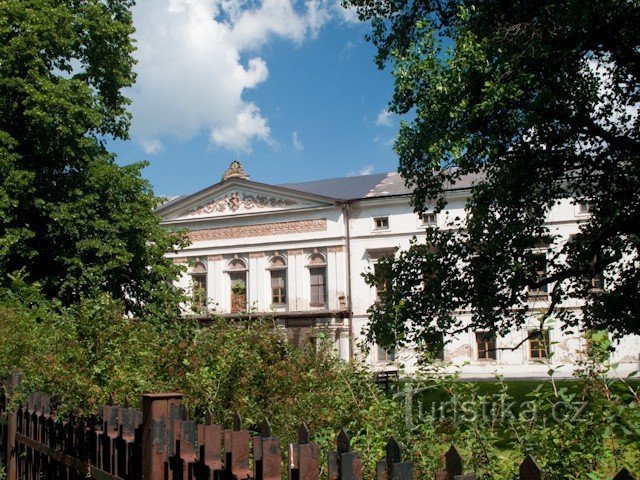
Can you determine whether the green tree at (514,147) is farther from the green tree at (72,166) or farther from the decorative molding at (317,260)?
the decorative molding at (317,260)

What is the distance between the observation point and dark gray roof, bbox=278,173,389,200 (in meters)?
35.7

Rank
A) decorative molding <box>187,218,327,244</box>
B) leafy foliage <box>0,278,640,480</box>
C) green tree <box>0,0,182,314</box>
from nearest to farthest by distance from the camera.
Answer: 1. leafy foliage <box>0,278,640,480</box>
2. green tree <box>0,0,182,314</box>
3. decorative molding <box>187,218,327,244</box>

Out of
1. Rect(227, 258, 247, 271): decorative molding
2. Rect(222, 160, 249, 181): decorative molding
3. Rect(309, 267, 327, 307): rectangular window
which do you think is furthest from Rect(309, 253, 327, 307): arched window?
Rect(222, 160, 249, 181): decorative molding

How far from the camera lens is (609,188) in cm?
1187

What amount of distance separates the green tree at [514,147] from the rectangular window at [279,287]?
23.7 m

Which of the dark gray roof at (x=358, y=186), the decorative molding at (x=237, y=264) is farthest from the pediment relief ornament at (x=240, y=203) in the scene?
the decorative molding at (x=237, y=264)

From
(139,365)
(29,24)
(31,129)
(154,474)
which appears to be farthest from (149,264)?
(154,474)

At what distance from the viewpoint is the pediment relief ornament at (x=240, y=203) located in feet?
119

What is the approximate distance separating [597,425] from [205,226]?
119 ft

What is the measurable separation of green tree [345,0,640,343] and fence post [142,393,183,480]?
22.8ft

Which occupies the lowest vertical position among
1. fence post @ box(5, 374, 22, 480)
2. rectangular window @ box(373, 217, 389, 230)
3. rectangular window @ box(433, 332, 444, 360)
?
fence post @ box(5, 374, 22, 480)

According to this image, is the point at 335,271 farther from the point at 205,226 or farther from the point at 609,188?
the point at 609,188

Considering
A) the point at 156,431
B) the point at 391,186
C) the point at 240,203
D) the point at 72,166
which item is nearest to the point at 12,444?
the point at 156,431

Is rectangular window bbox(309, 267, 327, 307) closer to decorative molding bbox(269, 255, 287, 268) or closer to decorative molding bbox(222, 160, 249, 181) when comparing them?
decorative molding bbox(269, 255, 287, 268)
